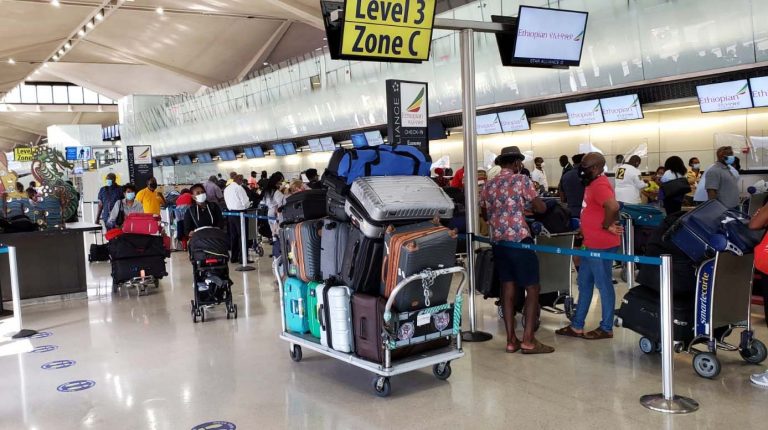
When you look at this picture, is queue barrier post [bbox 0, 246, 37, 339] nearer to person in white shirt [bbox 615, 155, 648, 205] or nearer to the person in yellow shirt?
the person in yellow shirt

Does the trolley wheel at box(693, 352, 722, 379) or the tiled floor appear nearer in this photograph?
the tiled floor

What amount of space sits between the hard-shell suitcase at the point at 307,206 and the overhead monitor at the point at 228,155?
24197 mm

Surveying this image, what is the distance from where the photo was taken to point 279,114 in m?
24.9

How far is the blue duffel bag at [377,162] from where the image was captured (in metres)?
5.00

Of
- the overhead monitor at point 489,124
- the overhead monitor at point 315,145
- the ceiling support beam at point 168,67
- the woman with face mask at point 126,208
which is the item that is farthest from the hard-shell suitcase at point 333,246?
the ceiling support beam at point 168,67

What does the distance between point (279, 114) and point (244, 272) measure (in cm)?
1444

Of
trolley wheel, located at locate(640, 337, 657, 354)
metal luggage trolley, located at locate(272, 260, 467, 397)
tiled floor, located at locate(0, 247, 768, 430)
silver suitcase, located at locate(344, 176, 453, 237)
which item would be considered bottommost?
tiled floor, located at locate(0, 247, 768, 430)

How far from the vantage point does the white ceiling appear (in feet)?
76.4

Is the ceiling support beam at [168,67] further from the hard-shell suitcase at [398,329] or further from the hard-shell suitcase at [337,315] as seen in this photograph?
the hard-shell suitcase at [398,329]

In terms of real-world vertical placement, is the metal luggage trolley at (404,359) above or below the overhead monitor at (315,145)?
below

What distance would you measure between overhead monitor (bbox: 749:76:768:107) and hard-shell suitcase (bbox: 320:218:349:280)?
7907 mm

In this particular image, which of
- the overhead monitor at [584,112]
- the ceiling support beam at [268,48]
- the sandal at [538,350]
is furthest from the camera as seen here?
→ the ceiling support beam at [268,48]

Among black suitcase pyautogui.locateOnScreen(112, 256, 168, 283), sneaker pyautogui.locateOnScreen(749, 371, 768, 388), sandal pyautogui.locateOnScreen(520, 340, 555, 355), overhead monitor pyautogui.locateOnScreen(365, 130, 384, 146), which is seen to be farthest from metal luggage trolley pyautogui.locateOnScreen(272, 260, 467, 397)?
overhead monitor pyautogui.locateOnScreen(365, 130, 384, 146)

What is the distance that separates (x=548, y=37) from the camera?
6.74 m
